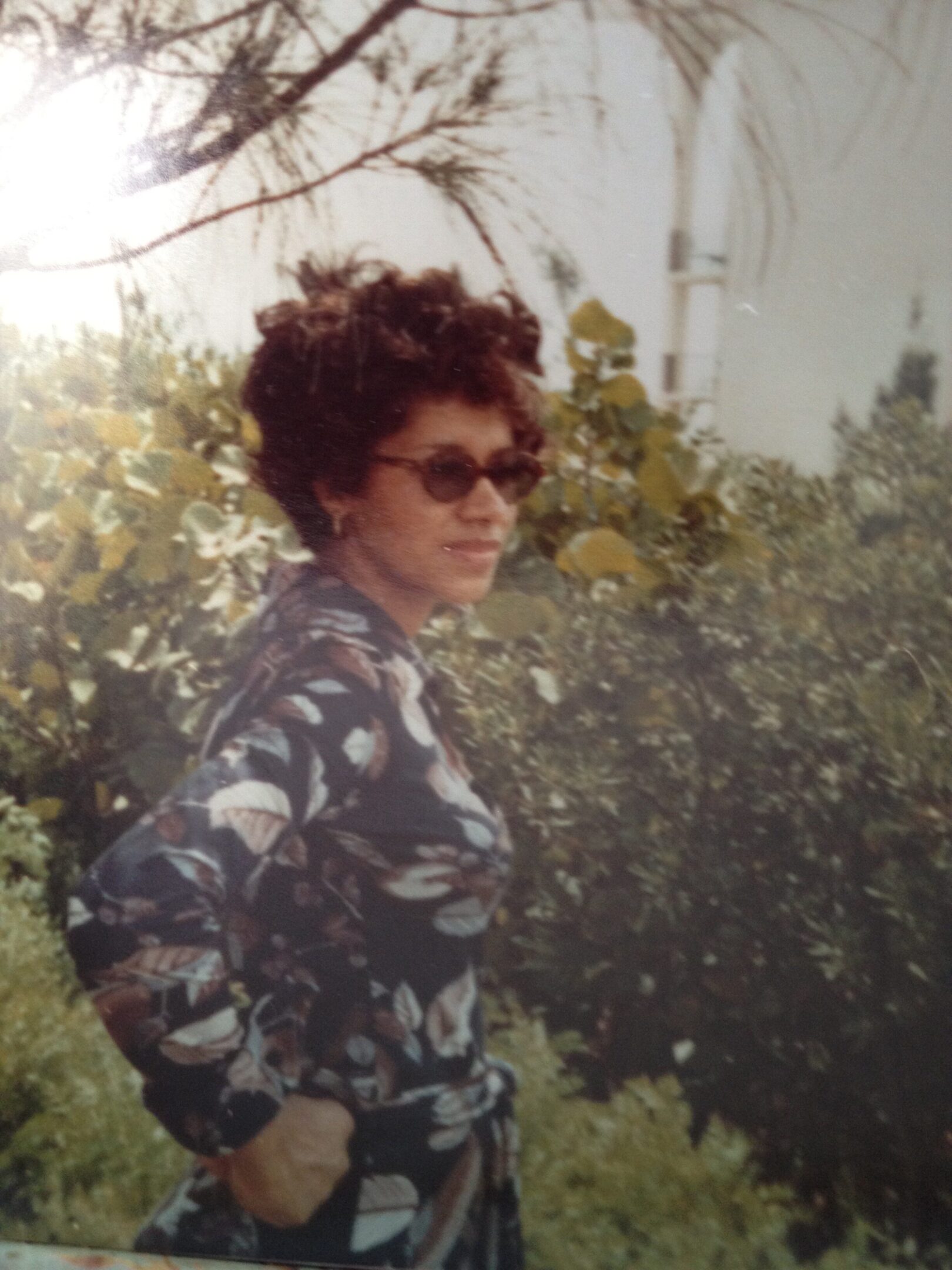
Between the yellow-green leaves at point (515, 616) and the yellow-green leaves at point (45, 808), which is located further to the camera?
the yellow-green leaves at point (45, 808)

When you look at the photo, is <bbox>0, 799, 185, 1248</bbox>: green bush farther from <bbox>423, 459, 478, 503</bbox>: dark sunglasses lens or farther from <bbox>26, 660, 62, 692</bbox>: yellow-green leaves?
<bbox>423, 459, 478, 503</bbox>: dark sunglasses lens

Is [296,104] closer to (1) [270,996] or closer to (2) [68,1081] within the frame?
(1) [270,996]

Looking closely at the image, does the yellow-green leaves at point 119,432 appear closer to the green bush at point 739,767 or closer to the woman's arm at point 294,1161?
the green bush at point 739,767

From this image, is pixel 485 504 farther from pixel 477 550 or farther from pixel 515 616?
pixel 515 616

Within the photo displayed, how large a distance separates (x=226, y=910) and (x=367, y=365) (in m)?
1.02

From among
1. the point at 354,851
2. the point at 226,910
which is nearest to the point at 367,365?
the point at 354,851

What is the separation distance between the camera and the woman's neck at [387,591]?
2.17 meters

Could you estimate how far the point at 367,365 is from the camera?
2.11 m

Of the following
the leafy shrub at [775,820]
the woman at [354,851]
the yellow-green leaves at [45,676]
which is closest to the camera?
the leafy shrub at [775,820]

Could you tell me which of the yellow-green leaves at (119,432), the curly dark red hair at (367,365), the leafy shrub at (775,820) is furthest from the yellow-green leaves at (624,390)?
the yellow-green leaves at (119,432)

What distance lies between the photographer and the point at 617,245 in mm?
2070

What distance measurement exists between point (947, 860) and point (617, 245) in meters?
1.21

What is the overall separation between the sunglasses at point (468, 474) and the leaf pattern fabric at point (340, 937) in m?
0.25

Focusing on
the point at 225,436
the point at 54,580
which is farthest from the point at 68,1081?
the point at 225,436
